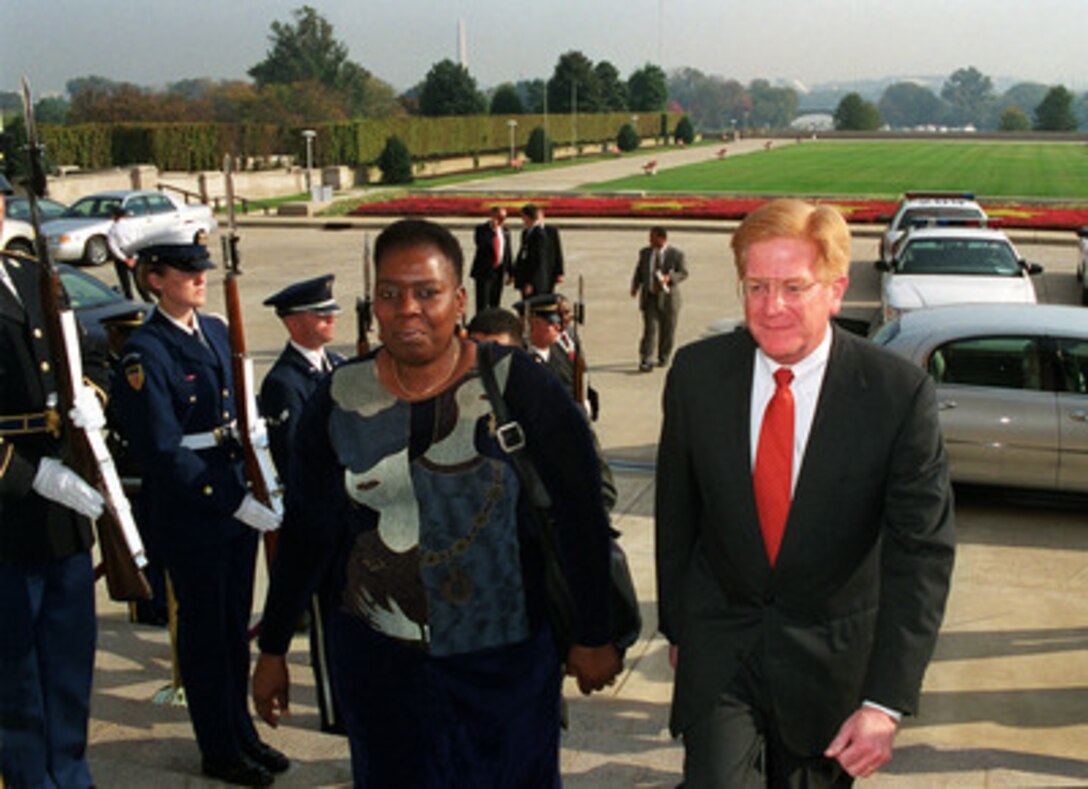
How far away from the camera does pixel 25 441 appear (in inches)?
174

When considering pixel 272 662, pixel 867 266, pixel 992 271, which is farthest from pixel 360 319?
pixel 867 266

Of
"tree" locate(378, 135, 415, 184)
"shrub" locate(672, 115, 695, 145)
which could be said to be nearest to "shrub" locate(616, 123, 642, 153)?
"shrub" locate(672, 115, 695, 145)

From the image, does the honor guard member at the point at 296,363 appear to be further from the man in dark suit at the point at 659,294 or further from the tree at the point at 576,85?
the tree at the point at 576,85

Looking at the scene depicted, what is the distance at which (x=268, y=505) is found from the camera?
4809 millimetres

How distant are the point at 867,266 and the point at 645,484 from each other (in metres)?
15.5

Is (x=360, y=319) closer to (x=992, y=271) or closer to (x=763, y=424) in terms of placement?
(x=763, y=424)

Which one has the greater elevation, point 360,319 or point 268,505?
point 360,319

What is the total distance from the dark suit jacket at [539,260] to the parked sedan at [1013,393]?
6.77 meters

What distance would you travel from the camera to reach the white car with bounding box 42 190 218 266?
78.6 ft

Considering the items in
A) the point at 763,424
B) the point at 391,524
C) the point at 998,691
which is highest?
the point at 763,424

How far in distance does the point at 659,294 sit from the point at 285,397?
8.94 m

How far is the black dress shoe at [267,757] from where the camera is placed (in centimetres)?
499

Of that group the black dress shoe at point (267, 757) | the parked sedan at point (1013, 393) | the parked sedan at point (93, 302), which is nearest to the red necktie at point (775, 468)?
the black dress shoe at point (267, 757)

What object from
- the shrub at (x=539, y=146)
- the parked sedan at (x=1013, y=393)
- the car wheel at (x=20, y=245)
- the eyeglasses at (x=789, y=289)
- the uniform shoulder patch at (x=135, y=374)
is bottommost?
the parked sedan at (x=1013, y=393)
